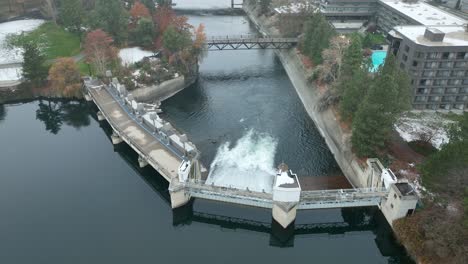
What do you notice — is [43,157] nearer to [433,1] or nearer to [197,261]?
[197,261]

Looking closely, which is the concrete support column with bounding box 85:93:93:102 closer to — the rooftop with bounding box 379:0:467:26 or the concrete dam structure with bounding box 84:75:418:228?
the concrete dam structure with bounding box 84:75:418:228

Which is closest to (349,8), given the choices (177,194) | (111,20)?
(111,20)

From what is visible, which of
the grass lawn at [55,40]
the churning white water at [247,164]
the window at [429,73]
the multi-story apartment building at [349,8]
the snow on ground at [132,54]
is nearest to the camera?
the churning white water at [247,164]

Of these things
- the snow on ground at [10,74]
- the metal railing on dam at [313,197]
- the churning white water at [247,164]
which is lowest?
the churning white water at [247,164]

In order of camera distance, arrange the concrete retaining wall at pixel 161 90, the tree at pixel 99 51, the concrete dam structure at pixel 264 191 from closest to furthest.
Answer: the concrete dam structure at pixel 264 191, the concrete retaining wall at pixel 161 90, the tree at pixel 99 51

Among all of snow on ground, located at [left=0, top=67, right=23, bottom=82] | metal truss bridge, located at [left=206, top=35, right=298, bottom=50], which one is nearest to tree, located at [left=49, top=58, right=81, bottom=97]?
snow on ground, located at [left=0, top=67, right=23, bottom=82]

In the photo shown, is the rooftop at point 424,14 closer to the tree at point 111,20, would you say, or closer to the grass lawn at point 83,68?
the tree at point 111,20

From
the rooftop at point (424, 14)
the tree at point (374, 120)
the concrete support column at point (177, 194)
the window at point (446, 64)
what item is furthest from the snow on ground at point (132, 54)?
the rooftop at point (424, 14)

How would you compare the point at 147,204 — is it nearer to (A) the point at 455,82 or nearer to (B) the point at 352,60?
(B) the point at 352,60
